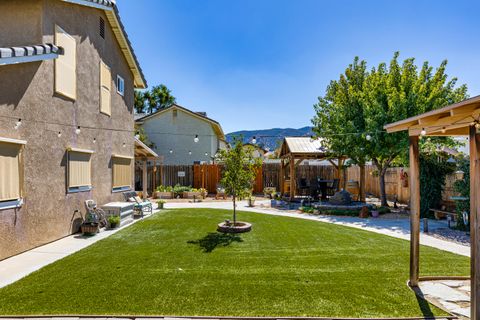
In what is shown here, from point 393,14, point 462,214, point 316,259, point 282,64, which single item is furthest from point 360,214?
point 282,64

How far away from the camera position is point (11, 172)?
6344 millimetres

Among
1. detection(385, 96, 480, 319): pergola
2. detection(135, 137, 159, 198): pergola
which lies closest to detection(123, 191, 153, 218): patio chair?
detection(135, 137, 159, 198): pergola

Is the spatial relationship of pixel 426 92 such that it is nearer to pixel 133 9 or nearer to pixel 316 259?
pixel 316 259

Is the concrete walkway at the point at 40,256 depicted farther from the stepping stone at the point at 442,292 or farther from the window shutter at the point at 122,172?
the stepping stone at the point at 442,292

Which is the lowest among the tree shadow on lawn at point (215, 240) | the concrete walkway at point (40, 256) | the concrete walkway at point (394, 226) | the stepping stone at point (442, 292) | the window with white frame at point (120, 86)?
the concrete walkway at point (394, 226)

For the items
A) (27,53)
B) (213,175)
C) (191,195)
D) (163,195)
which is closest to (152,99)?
(213,175)

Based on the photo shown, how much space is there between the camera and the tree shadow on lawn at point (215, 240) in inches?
290

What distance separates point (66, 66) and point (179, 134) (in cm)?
1619

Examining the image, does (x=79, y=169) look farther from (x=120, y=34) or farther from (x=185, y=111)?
(x=185, y=111)

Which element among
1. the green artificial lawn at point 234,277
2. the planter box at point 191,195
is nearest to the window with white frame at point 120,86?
the green artificial lawn at point 234,277

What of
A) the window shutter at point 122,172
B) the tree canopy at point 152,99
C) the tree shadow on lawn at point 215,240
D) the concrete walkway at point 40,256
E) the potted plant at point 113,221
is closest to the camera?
the concrete walkway at point 40,256

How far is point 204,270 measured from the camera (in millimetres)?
5586

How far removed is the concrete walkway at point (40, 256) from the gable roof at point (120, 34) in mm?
6618

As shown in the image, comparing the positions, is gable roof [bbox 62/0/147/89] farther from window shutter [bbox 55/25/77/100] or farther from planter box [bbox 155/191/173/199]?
planter box [bbox 155/191/173/199]
